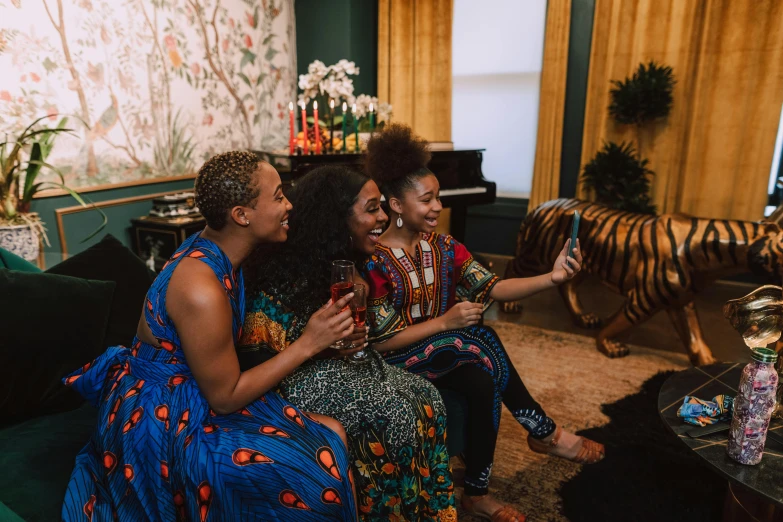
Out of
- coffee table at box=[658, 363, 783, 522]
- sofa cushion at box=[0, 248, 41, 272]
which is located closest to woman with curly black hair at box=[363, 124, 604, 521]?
coffee table at box=[658, 363, 783, 522]

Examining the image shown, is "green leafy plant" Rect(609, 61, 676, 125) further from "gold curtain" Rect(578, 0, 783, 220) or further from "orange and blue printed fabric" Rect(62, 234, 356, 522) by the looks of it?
"orange and blue printed fabric" Rect(62, 234, 356, 522)

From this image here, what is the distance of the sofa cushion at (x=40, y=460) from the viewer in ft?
3.81

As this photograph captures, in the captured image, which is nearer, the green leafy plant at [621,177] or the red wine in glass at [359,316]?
the red wine in glass at [359,316]

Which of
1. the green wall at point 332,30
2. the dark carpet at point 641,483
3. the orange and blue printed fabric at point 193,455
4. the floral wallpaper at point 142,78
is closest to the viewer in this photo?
the orange and blue printed fabric at point 193,455

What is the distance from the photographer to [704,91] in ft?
12.5

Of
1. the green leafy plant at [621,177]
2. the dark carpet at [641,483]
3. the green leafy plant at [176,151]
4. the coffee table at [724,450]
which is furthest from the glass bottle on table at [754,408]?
the green leafy plant at [176,151]

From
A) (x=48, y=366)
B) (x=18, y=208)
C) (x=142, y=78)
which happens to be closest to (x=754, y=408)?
(x=48, y=366)

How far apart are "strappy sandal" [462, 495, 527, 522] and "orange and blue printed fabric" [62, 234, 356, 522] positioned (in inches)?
25.9

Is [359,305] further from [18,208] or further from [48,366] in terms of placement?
[18,208]

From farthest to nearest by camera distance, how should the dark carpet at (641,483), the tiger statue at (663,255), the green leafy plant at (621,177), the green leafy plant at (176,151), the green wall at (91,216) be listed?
1. the green leafy plant at (621,177)
2. the green leafy plant at (176,151)
3. the green wall at (91,216)
4. the tiger statue at (663,255)
5. the dark carpet at (641,483)

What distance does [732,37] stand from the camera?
3.66m

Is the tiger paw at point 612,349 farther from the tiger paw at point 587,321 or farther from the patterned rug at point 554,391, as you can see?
the tiger paw at point 587,321

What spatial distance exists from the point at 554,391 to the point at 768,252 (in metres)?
1.27

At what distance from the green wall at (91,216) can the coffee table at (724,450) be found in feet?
8.46
